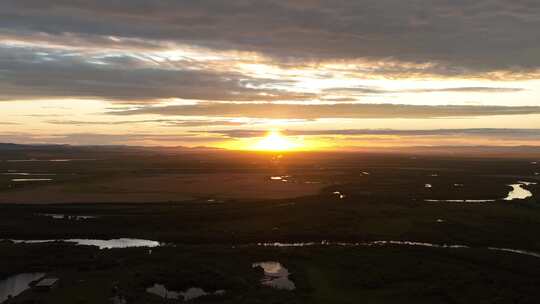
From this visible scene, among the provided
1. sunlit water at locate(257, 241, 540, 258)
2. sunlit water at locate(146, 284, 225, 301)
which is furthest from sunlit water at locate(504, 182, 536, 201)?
sunlit water at locate(146, 284, 225, 301)

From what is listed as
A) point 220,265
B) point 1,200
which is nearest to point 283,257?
point 220,265

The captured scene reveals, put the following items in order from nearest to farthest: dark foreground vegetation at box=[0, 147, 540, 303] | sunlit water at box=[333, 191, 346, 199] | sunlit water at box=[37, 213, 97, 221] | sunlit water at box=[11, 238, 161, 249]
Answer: dark foreground vegetation at box=[0, 147, 540, 303]
sunlit water at box=[11, 238, 161, 249]
sunlit water at box=[37, 213, 97, 221]
sunlit water at box=[333, 191, 346, 199]

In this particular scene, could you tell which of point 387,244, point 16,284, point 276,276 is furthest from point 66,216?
point 387,244

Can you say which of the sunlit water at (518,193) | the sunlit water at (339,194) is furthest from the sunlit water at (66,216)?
the sunlit water at (518,193)

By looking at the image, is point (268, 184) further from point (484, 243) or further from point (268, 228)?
point (484, 243)

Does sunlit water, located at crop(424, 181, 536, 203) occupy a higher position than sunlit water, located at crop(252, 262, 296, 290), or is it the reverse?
sunlit water, located at crop(424, 181, 536, 203)

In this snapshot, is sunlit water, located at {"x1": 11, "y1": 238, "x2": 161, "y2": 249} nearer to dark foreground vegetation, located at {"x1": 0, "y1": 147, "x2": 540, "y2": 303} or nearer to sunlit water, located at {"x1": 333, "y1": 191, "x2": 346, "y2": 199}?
dark foreground vegetation, located at {"x1": 0, "y1": 147, "x2": 540, "y2": 303}

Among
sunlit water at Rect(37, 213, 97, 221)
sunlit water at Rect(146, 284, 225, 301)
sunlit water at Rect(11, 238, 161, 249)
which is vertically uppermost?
sunlit water at Rect(37, 213, 97, 221)
